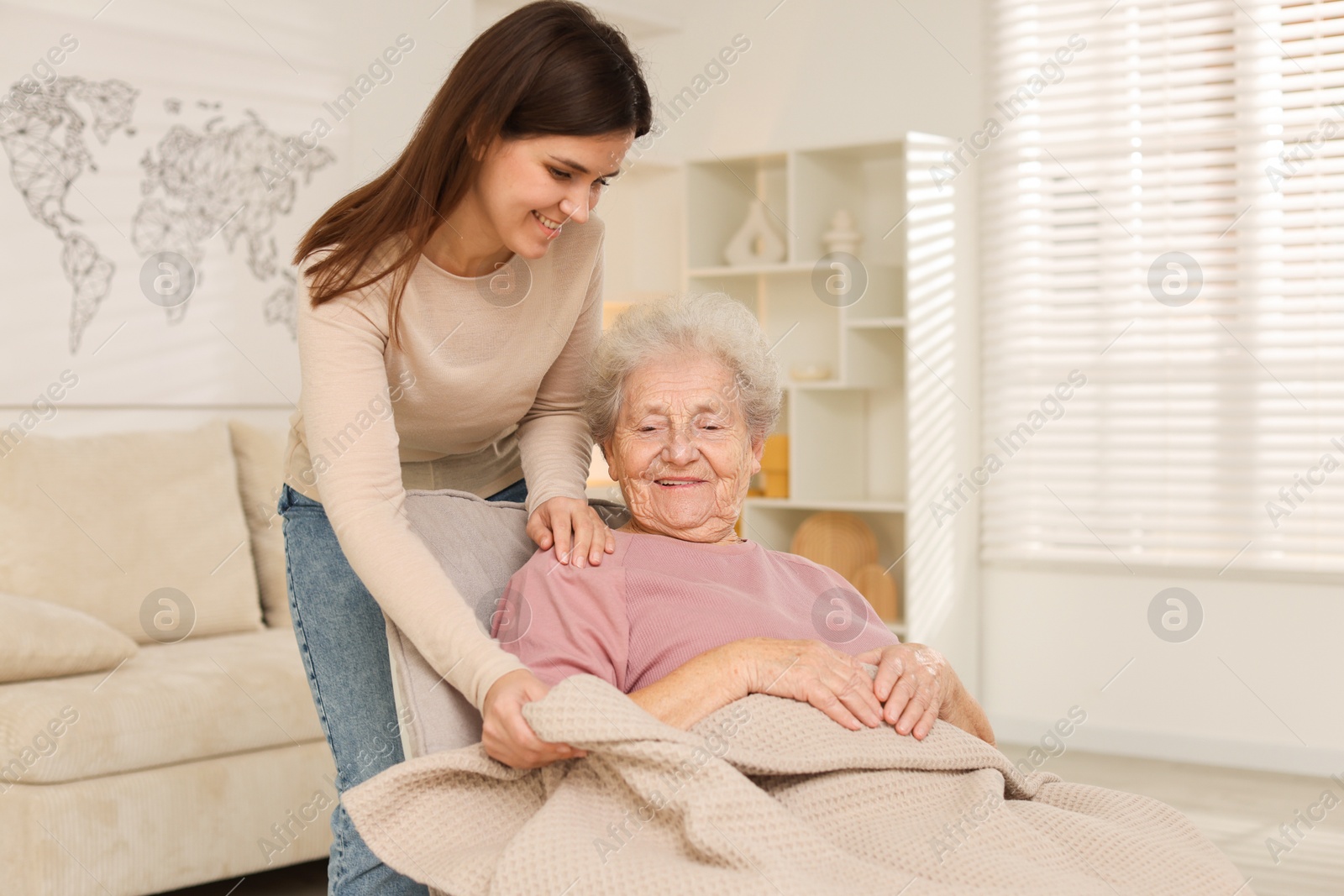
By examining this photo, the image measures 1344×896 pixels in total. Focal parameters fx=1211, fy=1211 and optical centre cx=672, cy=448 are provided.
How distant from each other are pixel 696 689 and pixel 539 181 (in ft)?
2.06

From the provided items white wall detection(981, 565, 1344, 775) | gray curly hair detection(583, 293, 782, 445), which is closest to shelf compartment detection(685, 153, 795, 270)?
white wall detection(981, 565, 1344, 775)

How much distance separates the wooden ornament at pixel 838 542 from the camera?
4.27m

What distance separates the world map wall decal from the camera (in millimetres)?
3414

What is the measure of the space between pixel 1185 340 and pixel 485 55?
3.16 metres

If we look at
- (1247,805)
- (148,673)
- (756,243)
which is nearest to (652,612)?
(148,673)

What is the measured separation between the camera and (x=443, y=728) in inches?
54.7

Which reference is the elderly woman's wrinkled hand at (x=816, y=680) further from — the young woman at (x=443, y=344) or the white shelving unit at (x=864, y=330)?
the white shelving unit at (x=864, y=330)

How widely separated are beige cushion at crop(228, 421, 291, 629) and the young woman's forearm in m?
2.22

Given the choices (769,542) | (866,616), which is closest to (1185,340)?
(769,542)

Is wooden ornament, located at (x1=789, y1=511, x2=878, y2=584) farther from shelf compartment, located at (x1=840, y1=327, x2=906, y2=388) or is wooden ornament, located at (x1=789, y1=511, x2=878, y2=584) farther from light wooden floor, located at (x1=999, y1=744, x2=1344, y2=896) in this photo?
light wooden floor, located at (x1=999, y1=744, x2=1344, y2=896)

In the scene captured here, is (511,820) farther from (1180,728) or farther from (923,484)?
(1180,728)

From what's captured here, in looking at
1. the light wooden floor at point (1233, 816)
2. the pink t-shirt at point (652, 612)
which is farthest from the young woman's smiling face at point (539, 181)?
the light wooden floor at point (1233, 816)

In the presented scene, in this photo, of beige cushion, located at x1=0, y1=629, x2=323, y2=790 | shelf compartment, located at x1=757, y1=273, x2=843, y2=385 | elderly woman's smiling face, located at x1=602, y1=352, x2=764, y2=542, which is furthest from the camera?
shelf compartment, located at x1=757, y1=273, x2=843, y2=385

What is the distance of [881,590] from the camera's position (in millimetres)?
4180
